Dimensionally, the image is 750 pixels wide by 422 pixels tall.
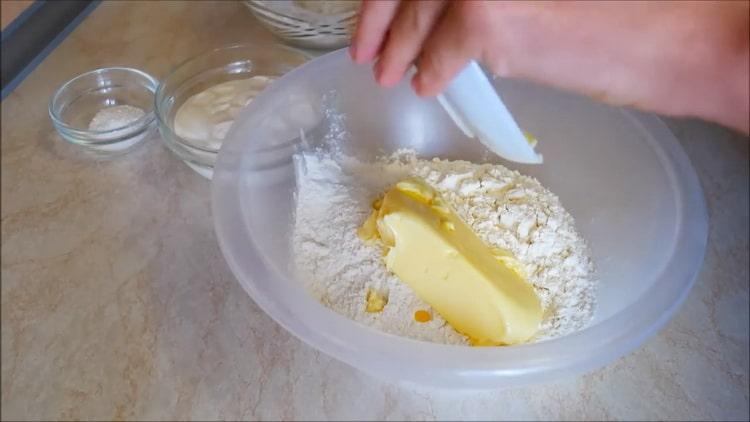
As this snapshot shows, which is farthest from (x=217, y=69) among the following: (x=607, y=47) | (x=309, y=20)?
(x=607, y=47)

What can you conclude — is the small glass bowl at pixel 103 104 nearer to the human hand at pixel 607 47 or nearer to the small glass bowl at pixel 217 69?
the small glass bowl at pixel 217 69

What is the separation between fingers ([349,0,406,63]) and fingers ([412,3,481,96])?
4 cm

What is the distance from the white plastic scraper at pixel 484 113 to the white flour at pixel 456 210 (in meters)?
0.09

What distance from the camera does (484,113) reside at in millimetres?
543

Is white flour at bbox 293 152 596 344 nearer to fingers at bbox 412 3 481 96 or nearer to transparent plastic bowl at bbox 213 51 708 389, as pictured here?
transparent plastic bowl at bbox 213 51 708 389

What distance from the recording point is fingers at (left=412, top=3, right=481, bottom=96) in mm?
453

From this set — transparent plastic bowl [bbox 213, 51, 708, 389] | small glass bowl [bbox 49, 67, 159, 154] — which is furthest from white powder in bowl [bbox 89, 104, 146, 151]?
transparent plastic bowl [bbox 213, 51, 708, 389]

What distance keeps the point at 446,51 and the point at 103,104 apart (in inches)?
18.7

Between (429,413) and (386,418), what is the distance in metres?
0.04

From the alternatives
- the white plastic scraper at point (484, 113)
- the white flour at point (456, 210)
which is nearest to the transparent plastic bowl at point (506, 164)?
the white flour at point (456, 210)

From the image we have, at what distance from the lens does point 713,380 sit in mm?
577

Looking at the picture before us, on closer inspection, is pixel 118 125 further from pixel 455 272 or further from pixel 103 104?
pixel 455 272

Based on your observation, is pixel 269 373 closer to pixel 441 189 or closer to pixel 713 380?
pixel 441 189

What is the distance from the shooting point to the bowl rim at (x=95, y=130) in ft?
2.29
